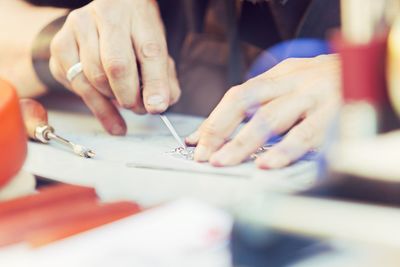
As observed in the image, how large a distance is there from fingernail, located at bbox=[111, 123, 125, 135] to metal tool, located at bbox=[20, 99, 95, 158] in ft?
0.18

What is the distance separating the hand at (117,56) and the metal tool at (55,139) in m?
0.06

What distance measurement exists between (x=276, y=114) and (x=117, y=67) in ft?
0.52

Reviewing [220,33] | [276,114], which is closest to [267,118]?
[276,114]

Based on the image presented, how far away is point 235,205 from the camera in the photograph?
14.3 inches

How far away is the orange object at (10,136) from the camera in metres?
0.39

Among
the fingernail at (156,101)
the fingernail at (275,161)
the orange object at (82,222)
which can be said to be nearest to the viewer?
the orange object at (82,222)

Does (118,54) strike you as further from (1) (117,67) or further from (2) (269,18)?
(2) (269,18)

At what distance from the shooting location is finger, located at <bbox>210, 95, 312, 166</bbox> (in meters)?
0.46

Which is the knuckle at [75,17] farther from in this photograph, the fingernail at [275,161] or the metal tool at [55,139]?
the fingernail at [275,161]

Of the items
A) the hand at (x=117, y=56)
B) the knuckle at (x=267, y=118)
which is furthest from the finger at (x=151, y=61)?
the knuckle at (x=267, y=118)

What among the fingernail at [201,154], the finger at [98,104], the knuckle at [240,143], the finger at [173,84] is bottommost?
the finger at [98,104]

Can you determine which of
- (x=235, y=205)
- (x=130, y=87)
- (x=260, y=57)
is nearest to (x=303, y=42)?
(x=260, y=57)

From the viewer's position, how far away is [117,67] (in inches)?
23.2

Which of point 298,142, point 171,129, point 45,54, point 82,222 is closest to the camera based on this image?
point 82,222
